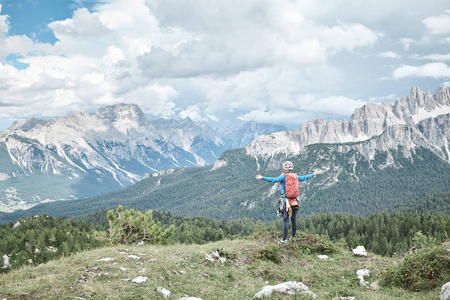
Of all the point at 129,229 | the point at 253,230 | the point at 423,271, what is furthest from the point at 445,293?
the point at 253,230

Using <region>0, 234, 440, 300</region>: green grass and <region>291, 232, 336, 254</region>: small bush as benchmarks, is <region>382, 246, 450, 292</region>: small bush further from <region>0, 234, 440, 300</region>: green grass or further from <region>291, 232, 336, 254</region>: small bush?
<region>291, 232, 336, 254</region>: small bush

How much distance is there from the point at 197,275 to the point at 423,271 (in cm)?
1158

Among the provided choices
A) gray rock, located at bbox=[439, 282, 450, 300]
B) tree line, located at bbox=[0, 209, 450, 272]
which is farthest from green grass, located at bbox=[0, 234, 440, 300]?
tree line, located at bbox=[0, 209, 450, 272]

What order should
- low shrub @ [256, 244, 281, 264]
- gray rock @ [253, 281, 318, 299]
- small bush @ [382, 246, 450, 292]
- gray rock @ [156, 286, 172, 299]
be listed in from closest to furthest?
gray rock @ [156, 286, 172, 299]
gray rock @ [253, 281, 318, 299]
small bush @ [382, 246, 450, 292]
low shrub @ [256, 244, 281, 264]

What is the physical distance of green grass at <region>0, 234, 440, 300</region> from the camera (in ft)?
39.1

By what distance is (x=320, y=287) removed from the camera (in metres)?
15.8

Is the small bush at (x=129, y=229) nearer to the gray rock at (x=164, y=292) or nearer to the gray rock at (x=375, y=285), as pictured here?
the gray rock at (x=164, y=292)

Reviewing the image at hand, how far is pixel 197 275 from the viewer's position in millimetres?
15359

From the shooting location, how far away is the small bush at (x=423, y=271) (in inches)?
573

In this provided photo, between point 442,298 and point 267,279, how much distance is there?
323 inches

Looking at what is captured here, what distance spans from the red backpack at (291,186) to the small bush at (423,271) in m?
7.38

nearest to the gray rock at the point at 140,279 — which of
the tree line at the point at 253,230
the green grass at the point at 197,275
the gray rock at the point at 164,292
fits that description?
the green grass at the point at 197,275

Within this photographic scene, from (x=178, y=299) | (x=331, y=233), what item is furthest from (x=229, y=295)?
(x=331, y=233)

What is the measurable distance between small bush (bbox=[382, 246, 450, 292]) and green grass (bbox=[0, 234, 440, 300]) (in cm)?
68
